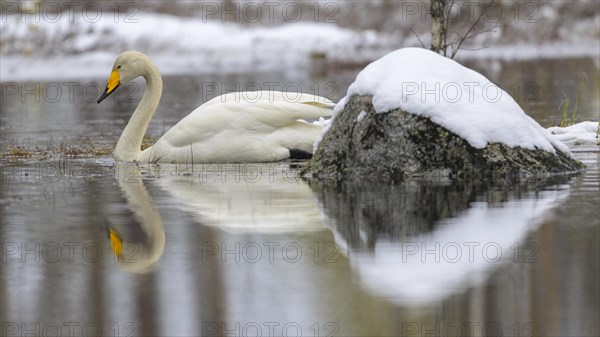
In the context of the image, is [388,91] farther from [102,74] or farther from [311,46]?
[311,46]

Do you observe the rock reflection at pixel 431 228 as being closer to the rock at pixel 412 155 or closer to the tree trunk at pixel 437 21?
the rock at pixel 412 155

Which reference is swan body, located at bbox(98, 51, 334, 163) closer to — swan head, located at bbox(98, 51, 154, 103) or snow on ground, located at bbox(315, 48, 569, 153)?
snow on ground, located at bbox(315, 48, 569, 153)

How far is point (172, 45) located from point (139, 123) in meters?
21.1

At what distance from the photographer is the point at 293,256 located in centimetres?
623

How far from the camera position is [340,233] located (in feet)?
22.7

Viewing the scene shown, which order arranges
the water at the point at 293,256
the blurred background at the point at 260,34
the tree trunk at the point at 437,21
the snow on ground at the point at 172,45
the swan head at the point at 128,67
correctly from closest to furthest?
the water at the point at 293,256, the swan head at the point at 128,67, the tree trunk at the point at 437,21, the snow on ground at the point at 172,45, the blurred background at the point at 260,34

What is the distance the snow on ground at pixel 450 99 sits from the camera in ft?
30.7

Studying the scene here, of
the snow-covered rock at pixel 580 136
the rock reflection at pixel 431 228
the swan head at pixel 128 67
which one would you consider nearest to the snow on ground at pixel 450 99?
the rock reflection at pixel 431 228

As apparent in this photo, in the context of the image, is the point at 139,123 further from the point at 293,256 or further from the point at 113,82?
the point at 293,256

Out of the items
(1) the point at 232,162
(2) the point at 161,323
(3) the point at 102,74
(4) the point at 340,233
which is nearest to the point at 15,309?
(2) the point at 161,323

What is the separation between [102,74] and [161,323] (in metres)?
23.2

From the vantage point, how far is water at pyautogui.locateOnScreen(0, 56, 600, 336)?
4945 millimetres

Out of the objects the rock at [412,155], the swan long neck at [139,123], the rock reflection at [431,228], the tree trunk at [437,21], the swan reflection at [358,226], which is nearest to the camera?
the rock reflection at [431,228]

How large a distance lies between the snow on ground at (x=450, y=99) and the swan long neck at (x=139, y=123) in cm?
266
